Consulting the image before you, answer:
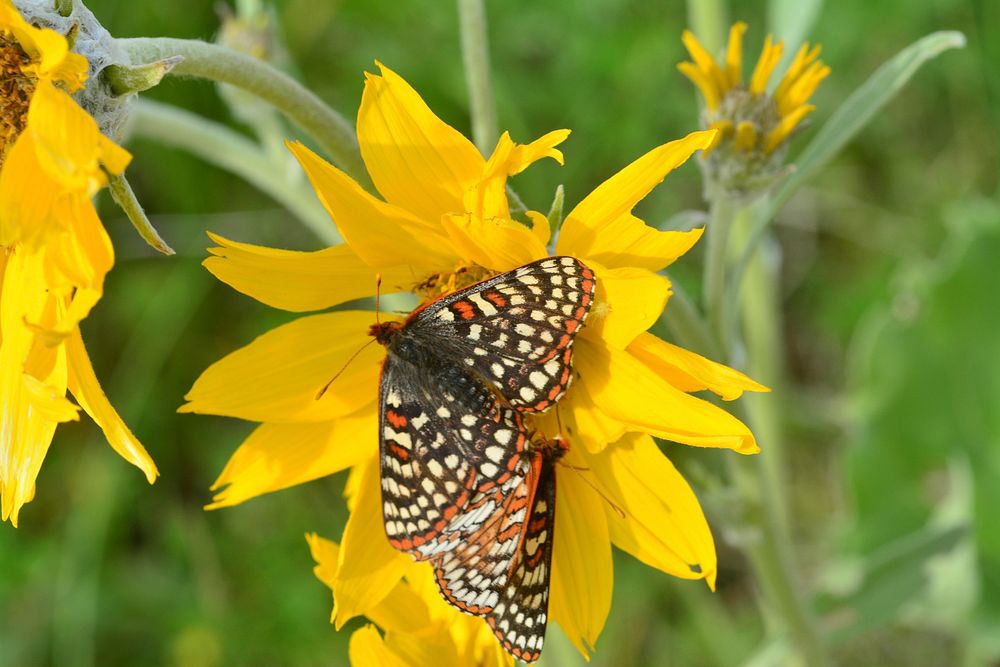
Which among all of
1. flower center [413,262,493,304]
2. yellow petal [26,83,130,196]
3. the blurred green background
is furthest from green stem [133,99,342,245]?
the blurred green background

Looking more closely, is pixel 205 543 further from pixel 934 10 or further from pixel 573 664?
pixel 934 10

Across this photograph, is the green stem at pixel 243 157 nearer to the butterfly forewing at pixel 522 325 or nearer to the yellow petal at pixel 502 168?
the butterfly forewing at pixel 522 325

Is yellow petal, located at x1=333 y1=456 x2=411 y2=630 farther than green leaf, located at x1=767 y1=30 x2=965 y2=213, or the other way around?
green leaf, located at x1=767 y1=30 x2=965 y2=213

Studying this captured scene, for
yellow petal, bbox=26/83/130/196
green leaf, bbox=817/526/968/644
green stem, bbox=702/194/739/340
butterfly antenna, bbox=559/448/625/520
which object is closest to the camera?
yellow petal, bbox=26/83/130/196

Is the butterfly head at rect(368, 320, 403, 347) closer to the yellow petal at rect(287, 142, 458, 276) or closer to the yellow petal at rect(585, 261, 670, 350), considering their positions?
the yellow petal at rect(287, 142, 458, 276)

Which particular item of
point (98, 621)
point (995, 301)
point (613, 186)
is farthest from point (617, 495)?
point (98, 621)

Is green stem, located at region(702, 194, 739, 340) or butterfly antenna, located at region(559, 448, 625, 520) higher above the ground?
green stem, located at region(702, 194, 739, 340)

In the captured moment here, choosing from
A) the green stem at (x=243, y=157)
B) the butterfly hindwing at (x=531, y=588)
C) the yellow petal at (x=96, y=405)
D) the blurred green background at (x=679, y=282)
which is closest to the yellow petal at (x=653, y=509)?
the butterfly hindwing at (x=531, y=588)

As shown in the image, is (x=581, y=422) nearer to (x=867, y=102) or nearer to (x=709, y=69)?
(x=709, y=69)
